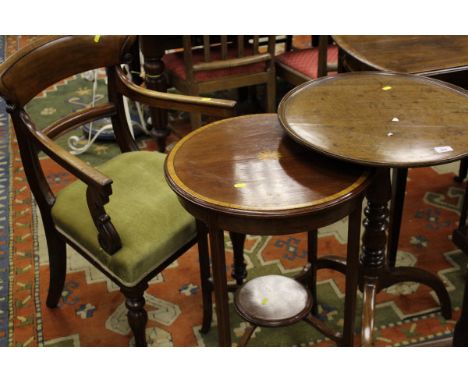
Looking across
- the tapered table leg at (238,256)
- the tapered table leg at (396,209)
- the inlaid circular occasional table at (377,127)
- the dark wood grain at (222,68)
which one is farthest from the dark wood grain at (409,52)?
the dark wood grain at (222,68)

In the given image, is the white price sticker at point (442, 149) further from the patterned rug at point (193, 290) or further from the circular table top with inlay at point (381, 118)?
the patterned rug at point (193, 290)

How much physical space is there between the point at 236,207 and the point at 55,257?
978mm

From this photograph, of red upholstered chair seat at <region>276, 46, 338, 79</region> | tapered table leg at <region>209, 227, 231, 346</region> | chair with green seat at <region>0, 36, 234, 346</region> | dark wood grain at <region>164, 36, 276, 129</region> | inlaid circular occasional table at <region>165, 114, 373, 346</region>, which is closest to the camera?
inlaid circular occasional table at <region>165, 114, 373, 346</region>

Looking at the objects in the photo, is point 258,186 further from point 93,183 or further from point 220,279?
point 93,183

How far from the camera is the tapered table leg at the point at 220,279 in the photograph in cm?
148

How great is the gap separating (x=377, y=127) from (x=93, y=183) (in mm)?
771

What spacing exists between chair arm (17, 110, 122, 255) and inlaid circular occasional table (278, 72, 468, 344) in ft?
1.70

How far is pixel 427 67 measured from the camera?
2.00 meters

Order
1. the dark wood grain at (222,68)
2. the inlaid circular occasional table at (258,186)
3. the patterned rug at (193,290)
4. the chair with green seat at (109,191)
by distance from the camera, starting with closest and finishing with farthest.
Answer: the inlaid circular occasional table at (258,186), the chair with green seat at (109,191), the patterned rug at (193,290), the dark wood grain at (222,68)

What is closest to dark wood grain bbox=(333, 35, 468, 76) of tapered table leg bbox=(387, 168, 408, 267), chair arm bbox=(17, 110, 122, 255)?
tapered table leg bbox=(387, 168, 408, 267)

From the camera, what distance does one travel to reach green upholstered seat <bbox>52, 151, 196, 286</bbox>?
1743 mm

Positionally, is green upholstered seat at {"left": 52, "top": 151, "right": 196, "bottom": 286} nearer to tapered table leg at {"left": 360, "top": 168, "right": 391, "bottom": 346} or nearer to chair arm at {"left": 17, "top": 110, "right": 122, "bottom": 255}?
chair arm at {"left": 17, "top": 110, "right": 122, "bottom": 255}

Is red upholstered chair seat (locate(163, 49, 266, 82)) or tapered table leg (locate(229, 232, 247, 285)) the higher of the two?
red upholstered chair seat (locate(163, 49, 266, 82))

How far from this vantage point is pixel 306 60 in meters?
3.15
